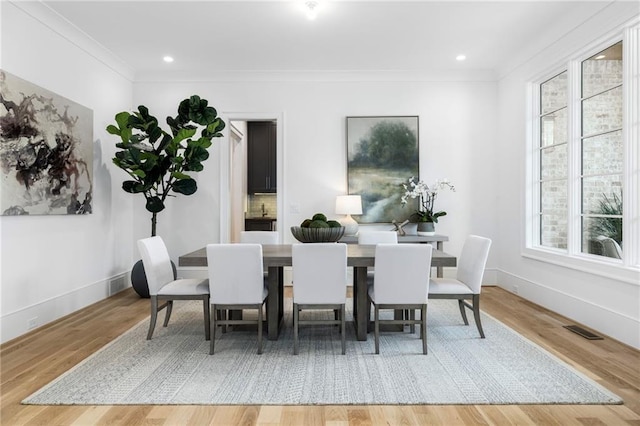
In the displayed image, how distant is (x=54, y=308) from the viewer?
12.4 feet

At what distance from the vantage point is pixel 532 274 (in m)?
4.55

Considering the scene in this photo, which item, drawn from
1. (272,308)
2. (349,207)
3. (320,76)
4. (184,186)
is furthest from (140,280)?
(320,76)

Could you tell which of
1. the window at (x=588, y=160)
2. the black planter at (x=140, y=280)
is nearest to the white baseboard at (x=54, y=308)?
the black planter at (x=140, y=280)

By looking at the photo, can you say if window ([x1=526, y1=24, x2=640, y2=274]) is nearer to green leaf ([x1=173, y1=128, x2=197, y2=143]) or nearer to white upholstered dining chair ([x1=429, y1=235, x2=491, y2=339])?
white upholstered dining chair ([x1=429, y1=235, x2=491, y2=339])

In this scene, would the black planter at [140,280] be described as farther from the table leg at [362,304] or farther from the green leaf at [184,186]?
the table leg at [362,304]

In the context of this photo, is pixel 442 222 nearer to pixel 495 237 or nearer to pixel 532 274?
pixel 495 237

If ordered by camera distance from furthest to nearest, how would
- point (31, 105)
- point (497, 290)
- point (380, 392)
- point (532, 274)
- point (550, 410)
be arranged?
point (497, 290)
point (532, 274)
point (31, 105)
point (380, 392)
point (550, 410)

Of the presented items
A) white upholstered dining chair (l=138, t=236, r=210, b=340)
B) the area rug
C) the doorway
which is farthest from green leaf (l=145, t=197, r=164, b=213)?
the area rug

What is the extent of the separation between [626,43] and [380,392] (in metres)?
3.36

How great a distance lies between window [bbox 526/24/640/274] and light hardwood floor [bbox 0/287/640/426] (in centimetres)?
88

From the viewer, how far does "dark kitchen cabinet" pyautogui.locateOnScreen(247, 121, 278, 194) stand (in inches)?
281

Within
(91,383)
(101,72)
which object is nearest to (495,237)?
(91,383)

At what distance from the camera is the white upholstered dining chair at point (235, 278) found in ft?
9.39

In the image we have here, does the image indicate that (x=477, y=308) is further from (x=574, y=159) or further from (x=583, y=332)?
(x=574, y=159)
